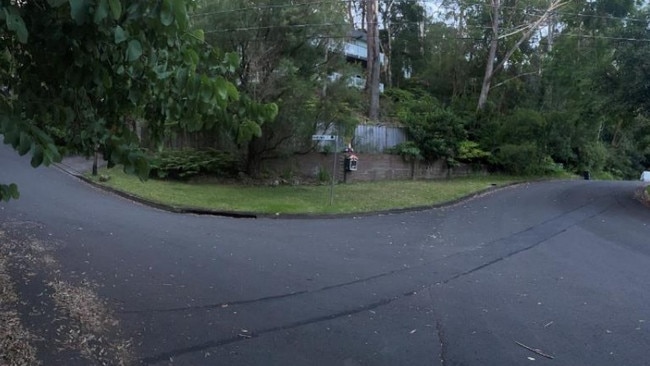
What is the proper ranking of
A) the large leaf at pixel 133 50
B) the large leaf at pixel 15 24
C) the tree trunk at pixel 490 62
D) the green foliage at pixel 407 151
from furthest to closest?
the tree trunk at pixel 490 62 < the green foliage at pixel 407 151 < the large leaf at pixel 133 50 < the large leaf at pixel 15 24

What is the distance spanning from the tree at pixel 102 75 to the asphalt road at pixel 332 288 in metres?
2.11

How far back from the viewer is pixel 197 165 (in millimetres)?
21469

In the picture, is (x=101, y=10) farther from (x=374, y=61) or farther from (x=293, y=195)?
(x=374, y=61)

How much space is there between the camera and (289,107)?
1908 cm

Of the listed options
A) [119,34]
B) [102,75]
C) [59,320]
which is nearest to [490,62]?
[59,320]

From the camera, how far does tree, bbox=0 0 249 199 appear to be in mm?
2809

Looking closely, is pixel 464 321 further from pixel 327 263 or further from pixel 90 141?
pixel 90 141

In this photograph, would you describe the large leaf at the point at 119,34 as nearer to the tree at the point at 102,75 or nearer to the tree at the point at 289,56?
the tree at the point at 102,75

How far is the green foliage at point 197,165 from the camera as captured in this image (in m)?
21.6

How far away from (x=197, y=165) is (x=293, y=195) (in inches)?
189

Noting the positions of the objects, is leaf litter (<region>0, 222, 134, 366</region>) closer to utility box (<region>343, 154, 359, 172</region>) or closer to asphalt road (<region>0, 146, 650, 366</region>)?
asphalt road (<region>0, 146, 650, 366</region>)

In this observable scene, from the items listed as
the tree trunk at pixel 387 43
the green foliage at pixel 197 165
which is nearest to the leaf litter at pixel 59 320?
the green foliage at pixel 197 165

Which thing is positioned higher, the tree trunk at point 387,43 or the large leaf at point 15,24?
the tree trunk at point 387,43

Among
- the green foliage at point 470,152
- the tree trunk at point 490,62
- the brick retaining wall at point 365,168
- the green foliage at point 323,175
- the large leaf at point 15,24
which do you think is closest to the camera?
the large leaf at point 15,24
